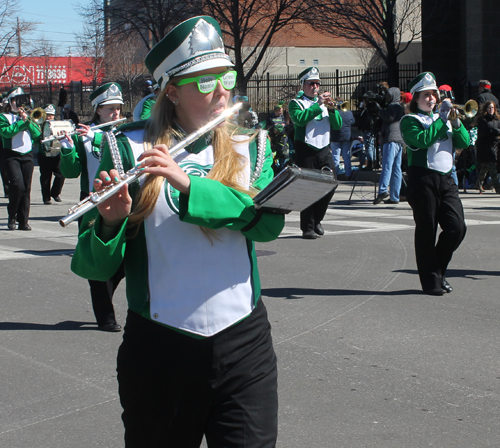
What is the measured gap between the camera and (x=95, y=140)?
6.30 metres

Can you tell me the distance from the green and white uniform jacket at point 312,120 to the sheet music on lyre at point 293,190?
7898 millimetres

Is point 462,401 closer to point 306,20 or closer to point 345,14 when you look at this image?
point 345,14

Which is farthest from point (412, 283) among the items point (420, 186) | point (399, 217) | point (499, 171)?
point (499, 171)

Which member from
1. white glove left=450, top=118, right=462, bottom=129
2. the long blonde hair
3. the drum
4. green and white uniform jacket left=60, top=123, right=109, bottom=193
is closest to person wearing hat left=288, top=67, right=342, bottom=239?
the drum

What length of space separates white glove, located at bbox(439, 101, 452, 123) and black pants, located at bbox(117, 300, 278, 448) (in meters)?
4.91

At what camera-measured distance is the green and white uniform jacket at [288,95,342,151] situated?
10.1 m

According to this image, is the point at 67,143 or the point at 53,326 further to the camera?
the point at 67,143

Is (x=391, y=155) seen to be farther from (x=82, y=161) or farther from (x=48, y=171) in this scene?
(x=82, y=161)

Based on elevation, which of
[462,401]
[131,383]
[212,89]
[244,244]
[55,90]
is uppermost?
[55,90]

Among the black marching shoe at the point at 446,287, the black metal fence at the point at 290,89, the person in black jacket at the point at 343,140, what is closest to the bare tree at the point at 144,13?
the black metal fence at the point at 290,89

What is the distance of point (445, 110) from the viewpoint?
22.3ft

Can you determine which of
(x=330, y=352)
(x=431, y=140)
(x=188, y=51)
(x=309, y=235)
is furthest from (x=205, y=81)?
(x=309, y=235)

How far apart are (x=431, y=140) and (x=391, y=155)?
296 inches

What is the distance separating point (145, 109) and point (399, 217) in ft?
20.1
